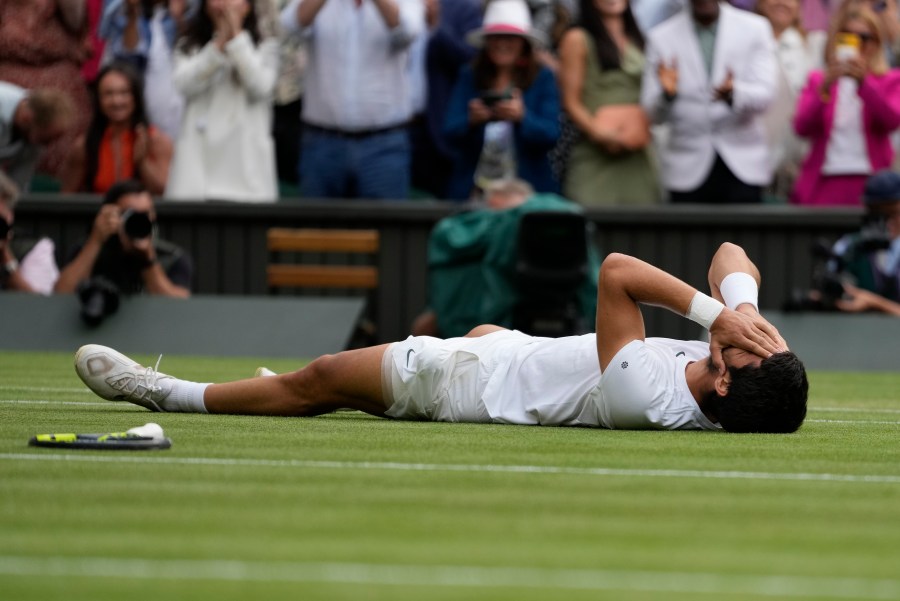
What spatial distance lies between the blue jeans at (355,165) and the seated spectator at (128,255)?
1.27 metres

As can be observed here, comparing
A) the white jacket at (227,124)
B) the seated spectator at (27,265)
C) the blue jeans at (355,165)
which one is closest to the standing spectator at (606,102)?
the blue jeans at (355,165)

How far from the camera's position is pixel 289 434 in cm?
711

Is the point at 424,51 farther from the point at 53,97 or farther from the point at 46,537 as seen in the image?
the point at 46,537

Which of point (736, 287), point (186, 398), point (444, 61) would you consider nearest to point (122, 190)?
point (444, 61)

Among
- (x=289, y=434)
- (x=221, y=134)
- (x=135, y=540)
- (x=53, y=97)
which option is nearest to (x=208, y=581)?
(x=135, y=540)

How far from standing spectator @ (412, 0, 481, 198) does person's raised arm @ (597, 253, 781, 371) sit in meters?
7.96

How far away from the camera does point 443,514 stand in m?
5.00

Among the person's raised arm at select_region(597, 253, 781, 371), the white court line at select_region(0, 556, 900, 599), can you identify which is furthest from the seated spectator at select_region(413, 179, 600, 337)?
the white court line at select_region(0, 556, 900, 599)

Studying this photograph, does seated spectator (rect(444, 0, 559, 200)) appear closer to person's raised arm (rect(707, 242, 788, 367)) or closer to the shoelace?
person's raised arm (rect(707, 242, 788, 367))

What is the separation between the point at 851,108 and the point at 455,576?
11.3 m

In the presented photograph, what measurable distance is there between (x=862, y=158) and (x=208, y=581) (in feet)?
38.9

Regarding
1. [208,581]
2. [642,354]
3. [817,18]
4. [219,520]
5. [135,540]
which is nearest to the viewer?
[208,581]

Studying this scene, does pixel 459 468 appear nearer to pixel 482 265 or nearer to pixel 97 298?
pixel 482 265

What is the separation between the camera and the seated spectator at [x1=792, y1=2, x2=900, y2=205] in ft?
47.6
